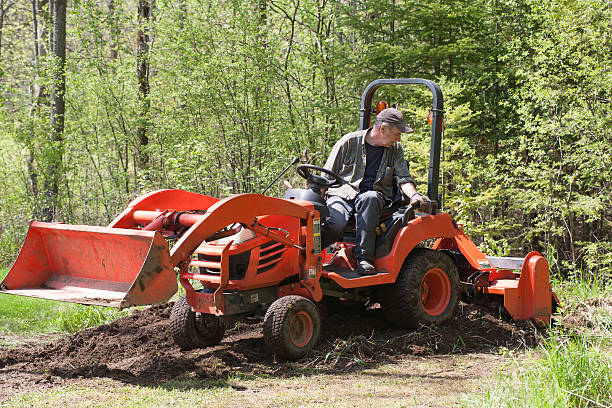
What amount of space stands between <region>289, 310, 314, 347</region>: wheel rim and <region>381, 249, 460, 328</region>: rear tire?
0.92m

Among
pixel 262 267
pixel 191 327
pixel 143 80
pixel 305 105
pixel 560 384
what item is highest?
pixel 143 80

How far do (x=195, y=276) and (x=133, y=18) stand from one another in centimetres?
872

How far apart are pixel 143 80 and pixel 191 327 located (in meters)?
8.87

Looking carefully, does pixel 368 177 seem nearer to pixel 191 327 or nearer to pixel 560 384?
pixel 191 327

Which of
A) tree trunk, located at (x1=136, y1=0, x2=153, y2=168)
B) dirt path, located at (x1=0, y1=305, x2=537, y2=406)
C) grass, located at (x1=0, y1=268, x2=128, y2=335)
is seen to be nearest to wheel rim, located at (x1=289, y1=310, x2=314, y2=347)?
dirt path, located at (x1=0, y1=305, x2=537, y2=406)

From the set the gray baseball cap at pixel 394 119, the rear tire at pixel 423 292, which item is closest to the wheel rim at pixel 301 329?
the rear tire at pixel 423 292

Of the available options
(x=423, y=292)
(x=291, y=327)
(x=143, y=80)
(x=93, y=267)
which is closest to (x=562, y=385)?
(x=291, y=327)

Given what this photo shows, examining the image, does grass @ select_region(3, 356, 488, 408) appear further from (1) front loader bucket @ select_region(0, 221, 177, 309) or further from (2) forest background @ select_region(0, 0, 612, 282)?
(2) forest background @ select_region(0, 0, 612, 282)

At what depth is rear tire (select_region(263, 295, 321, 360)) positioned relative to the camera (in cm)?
447

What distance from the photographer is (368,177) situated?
5.51m

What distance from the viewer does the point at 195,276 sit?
180 inches

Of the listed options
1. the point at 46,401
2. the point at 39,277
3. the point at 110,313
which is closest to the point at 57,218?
the point at 110,313

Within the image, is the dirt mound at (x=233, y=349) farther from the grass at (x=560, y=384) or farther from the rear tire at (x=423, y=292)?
the grass at (x=560, y=384)

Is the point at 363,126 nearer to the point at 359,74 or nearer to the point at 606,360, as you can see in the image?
the point at 606,360
